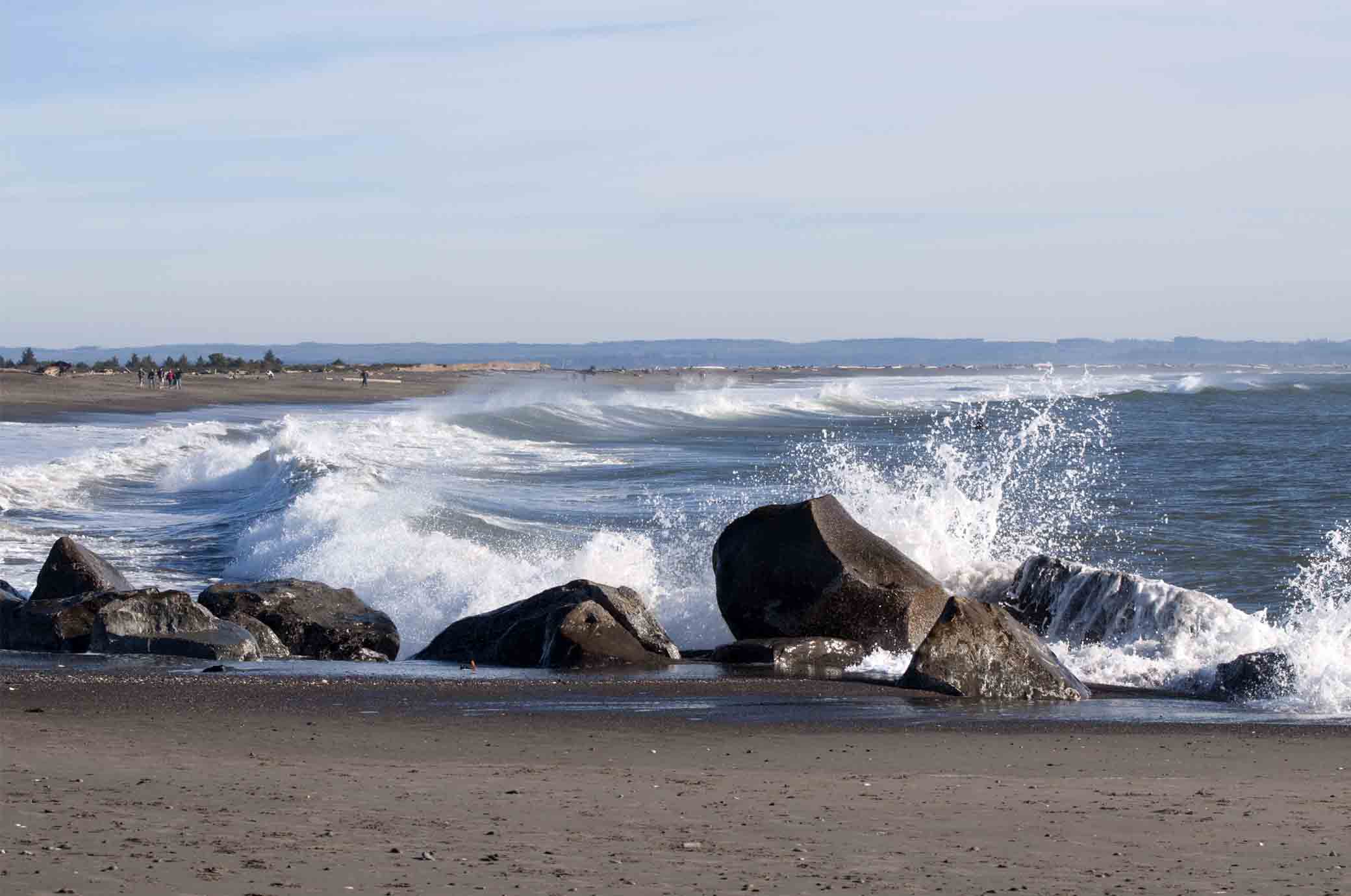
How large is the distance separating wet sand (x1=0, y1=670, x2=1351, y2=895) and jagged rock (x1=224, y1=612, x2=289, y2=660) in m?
2.29

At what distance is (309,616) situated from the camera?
12.9 metres

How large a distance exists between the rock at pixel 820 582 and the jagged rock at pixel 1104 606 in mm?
1638

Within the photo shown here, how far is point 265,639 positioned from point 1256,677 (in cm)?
736

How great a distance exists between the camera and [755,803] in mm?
6746

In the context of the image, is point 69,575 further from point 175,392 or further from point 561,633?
point 175,392

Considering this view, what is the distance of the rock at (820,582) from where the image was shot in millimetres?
12367

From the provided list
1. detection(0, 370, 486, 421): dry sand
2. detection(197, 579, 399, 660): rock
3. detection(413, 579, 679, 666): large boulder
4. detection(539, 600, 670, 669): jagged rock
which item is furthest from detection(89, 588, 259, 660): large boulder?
detection(0, 370, 486, 421): dry sand

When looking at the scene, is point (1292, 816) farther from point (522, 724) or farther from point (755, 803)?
point (522, 724)

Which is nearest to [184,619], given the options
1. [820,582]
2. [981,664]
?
[820,582]

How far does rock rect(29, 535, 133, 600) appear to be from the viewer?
43.3 ft

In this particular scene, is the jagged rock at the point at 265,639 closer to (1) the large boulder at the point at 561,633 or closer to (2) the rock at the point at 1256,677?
(1) the large boulder at the point at 561,633

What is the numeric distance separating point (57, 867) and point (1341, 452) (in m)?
34.0

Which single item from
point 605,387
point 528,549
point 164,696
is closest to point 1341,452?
point 528,549

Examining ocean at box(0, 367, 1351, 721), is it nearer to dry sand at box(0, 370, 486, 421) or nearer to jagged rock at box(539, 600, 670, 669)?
jagged rock at box(539, 600, 670, 669)
